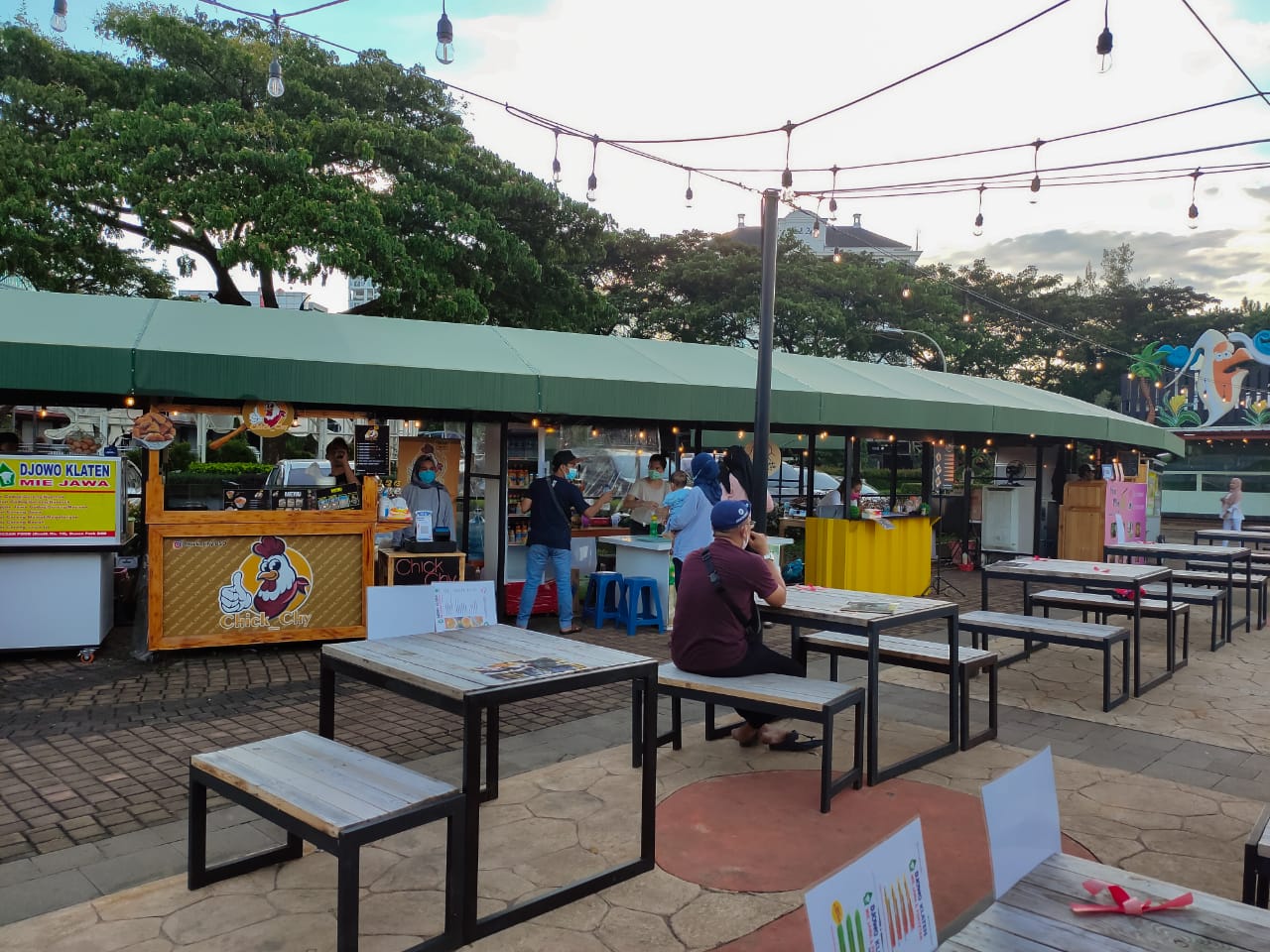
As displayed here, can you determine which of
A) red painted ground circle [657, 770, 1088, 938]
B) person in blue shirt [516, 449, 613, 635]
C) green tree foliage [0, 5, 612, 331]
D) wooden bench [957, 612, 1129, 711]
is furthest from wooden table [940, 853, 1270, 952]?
green tree foliage [0, 5, 612, 331]

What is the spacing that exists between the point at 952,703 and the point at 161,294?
63.8ft

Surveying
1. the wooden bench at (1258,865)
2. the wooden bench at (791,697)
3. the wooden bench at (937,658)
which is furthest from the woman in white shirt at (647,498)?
the wooden bench at (1258,865)

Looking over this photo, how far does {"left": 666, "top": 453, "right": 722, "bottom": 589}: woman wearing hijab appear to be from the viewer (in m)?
8.37

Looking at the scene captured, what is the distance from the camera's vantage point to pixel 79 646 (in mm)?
7531

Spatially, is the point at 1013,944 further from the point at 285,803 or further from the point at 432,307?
the point at 432,307

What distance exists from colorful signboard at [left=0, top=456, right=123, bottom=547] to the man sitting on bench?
17.9 ft

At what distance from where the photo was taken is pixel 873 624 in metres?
4.82

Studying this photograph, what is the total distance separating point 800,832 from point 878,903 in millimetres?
2449

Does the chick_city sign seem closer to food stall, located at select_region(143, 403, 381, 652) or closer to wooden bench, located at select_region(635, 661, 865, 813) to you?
food stall, located at select_region(143, 403, 381, 652)

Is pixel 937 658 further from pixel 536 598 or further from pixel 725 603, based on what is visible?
pixel 536 598

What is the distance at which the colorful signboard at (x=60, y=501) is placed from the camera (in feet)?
24.3

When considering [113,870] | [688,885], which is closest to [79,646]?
[113,870]

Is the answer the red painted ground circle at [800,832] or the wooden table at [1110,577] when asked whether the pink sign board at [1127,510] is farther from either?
the red painted ground circle at [800,832]

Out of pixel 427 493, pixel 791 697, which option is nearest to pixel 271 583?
pixel 427 493
